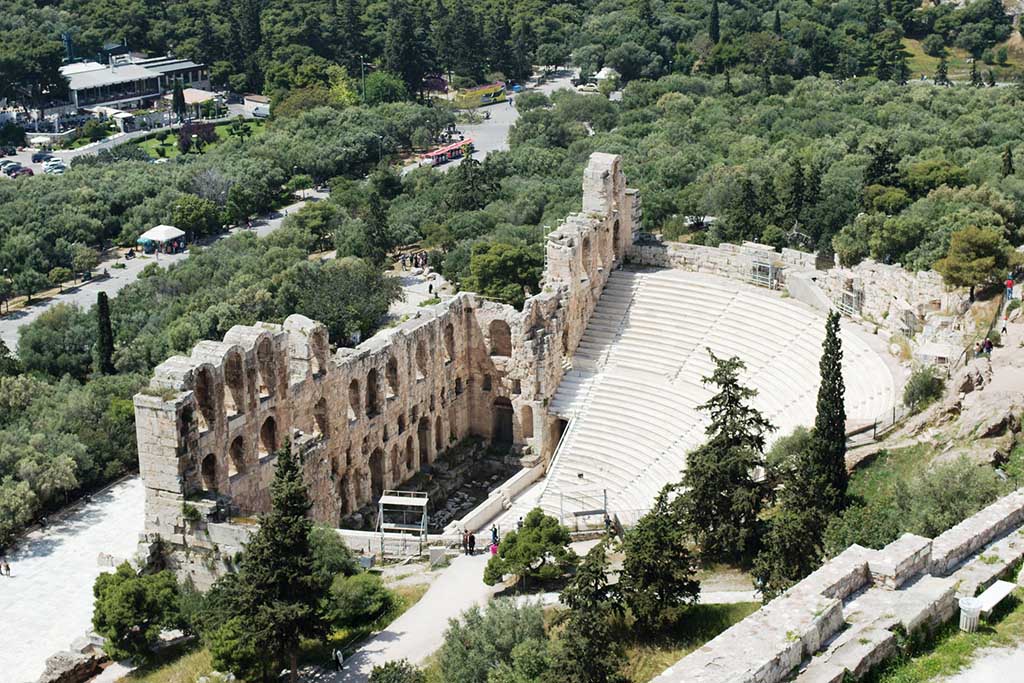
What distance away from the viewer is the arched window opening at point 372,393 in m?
56.7

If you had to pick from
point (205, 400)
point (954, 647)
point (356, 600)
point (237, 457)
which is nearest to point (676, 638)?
point (356, 600)

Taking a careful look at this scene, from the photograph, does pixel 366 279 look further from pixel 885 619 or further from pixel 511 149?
pixel 885 619

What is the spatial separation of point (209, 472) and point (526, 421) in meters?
15.9

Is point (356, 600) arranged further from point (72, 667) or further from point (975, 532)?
point (975, 532)

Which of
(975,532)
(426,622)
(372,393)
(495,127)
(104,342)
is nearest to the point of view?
(975,532)

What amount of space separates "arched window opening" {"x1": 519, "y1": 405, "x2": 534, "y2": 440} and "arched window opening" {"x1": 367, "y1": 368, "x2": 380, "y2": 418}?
6.72 meters

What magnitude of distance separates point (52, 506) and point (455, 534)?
59.8 feet

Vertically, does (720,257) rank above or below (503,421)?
above

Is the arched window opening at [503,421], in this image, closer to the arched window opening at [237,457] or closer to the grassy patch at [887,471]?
the arched window opening at [237,457]

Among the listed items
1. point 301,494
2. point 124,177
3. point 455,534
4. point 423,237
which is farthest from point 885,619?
point 124,177

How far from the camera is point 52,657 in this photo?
4591 cm

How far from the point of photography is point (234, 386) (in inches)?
1960

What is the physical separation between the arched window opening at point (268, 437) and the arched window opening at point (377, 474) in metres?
5.95

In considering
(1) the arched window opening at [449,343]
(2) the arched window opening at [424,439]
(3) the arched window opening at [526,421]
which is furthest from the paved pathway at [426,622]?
(1) the arched window opening at [449,343]
